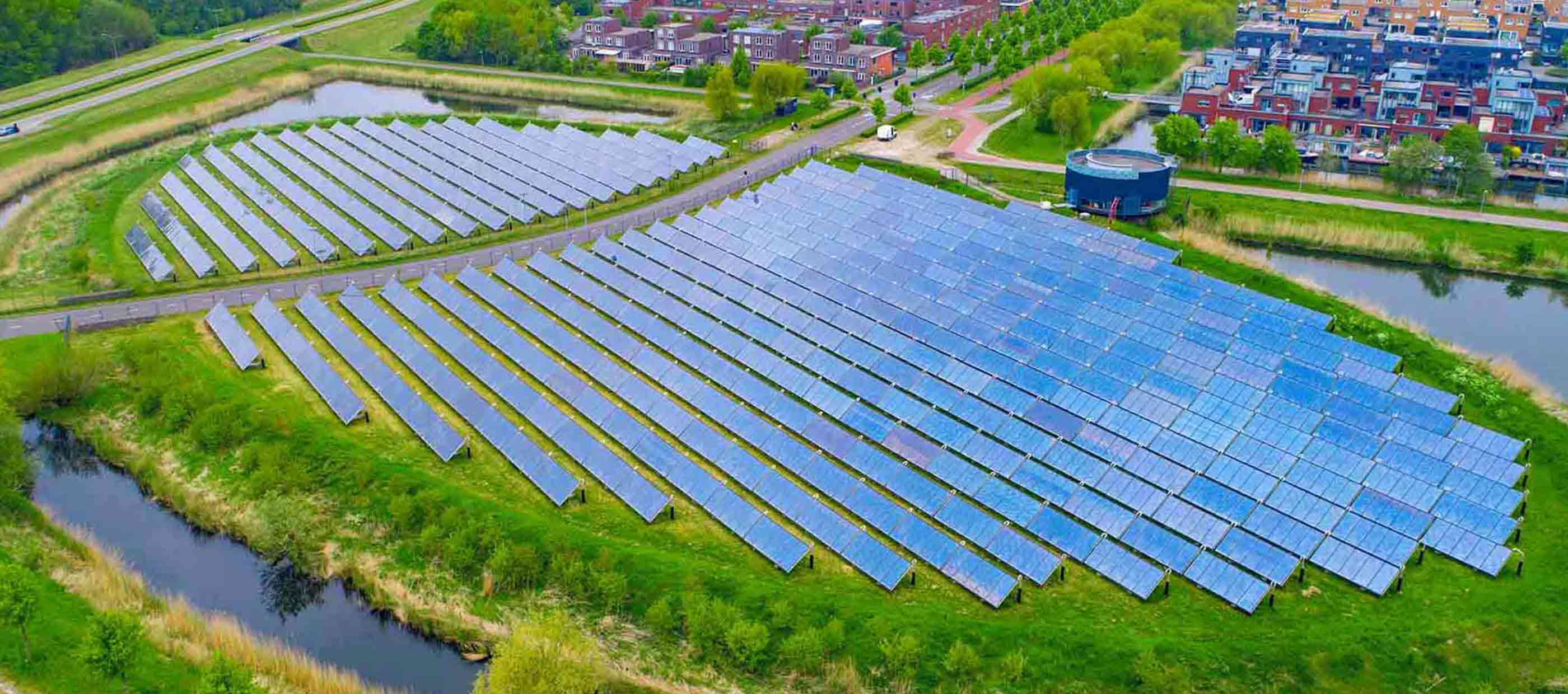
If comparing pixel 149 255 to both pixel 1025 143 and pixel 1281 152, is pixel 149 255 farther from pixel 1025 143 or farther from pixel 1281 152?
pixel 1281 152

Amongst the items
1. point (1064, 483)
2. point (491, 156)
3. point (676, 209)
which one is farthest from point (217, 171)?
point (1064, 483)

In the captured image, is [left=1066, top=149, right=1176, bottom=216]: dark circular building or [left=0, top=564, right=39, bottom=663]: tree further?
[left=1066, top=149, right=1176, bottom=216]: dark circular building

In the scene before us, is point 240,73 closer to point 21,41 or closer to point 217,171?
point 21,41

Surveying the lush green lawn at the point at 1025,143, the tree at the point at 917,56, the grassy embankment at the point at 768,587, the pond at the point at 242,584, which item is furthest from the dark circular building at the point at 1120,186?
the pond at the point at 242,584

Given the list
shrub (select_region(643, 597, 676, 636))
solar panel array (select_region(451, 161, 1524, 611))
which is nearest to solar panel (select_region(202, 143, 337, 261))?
solar panel array (select_region(451, 161, 1524, 611))

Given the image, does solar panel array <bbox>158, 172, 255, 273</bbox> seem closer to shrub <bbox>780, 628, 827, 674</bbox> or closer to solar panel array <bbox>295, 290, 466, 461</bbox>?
solar panel array <bbox>295, 290, 466, 461</bbox>

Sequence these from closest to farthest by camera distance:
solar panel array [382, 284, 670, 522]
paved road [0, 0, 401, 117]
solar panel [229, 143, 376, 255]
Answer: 1. solar panel array [382, 284, 670, 522]
2. solar panel [229, 143, 376, 255]
3. paved road [0, 0, 401, 117]
